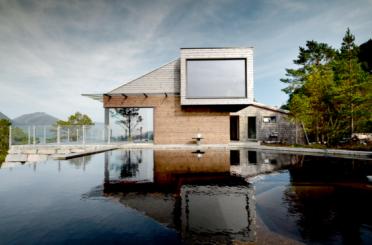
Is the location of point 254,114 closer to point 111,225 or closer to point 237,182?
point 237,182

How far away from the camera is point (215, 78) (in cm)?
1728

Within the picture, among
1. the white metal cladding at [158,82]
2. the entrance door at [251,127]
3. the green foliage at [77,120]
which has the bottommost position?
the entrance door at [251,127]

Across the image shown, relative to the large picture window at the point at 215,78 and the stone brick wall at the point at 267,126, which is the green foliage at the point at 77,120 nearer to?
the large picture window at the point at 215,78

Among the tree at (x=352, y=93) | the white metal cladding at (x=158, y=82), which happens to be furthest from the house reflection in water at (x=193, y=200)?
the tree at (x=352, y=93)

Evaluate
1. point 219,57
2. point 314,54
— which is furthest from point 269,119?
point 314,54

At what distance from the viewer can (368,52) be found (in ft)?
104

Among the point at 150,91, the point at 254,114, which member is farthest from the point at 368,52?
the point at 150,91

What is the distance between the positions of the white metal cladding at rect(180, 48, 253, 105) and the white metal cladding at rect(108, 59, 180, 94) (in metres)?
1.33

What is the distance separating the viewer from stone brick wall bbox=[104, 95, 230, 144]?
704 inches

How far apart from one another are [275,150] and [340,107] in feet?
24.1

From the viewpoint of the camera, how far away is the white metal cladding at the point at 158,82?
18125mm

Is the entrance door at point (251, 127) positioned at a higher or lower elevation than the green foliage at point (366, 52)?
lower

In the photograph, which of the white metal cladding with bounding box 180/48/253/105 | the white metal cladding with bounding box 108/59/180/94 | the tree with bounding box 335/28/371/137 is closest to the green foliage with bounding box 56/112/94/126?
the white metal cladding with bounding box 108/59/180/94

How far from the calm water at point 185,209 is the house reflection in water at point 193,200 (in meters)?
0.02
